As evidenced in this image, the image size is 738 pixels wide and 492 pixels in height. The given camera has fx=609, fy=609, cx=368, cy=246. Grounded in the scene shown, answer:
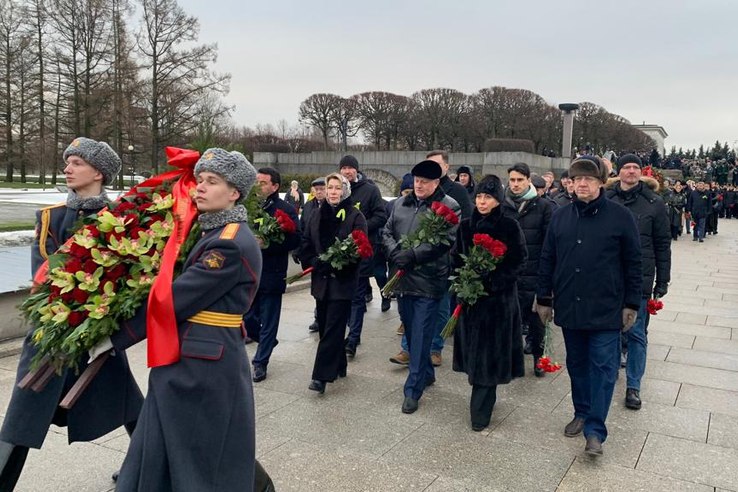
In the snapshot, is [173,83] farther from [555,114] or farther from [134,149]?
[555,114]

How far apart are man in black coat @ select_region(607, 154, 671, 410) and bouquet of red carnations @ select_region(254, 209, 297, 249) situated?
3.20 metres

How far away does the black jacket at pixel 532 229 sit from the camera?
21.6 feet

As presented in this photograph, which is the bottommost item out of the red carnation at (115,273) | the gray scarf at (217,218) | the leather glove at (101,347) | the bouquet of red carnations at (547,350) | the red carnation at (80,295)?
the bouquet of red carnations at (547,350)

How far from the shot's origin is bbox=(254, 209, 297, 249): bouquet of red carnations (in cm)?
592

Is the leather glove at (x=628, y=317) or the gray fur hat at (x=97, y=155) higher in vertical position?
the gray fur hat at (x=97, y=155)

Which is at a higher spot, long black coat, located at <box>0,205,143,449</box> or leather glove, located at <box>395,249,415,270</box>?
leather glove, located at <box>395,249,415,270</box>

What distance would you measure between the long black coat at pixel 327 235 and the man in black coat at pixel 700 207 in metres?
19.6

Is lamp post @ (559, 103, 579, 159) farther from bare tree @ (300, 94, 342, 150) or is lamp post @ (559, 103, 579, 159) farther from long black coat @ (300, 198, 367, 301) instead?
long black coat @ (300, 198, 367, 301)

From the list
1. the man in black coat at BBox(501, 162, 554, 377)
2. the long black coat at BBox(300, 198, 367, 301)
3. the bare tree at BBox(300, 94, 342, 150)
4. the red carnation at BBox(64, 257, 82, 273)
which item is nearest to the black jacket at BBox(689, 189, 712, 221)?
the man in black coat at BBox(501, 162, 554, 377)

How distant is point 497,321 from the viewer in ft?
15.7

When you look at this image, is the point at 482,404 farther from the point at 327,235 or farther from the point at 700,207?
the point at 700,207

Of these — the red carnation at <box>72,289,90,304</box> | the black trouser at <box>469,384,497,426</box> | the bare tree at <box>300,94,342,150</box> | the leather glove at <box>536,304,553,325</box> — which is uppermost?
the bare tree at <box>300,94,342,150</box>

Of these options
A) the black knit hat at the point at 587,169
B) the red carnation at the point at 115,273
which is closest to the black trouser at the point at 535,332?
the black knit hat at the point at 587,169

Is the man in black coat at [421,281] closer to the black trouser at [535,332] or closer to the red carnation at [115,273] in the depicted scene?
the black trouser at [535,332]
